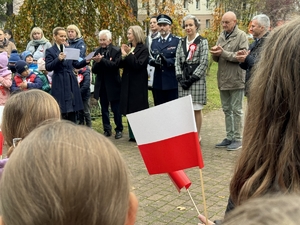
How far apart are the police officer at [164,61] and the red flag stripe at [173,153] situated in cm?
468

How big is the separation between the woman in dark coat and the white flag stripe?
462cm

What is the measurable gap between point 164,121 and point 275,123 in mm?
1158

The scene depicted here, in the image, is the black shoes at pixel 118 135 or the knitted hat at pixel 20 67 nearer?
the knitted hat at pixel 20 67

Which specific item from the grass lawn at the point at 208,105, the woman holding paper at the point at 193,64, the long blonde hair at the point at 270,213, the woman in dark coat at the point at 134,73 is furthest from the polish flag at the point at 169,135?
the grass lawn at the point at 208,105

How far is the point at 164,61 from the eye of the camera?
24.2ft

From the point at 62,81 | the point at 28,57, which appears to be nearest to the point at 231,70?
the point at 62,81

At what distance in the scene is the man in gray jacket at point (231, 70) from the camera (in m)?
6.75

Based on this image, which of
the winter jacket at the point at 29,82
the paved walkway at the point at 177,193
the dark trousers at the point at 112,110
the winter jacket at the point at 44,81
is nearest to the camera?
the paved walkway at the point at 177,193

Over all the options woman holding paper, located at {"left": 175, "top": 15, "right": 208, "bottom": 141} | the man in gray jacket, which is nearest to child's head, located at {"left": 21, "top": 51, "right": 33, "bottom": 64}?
woman holding paper, located at {"left": 175, "top": 15, "right": 208, "bottom": 141}

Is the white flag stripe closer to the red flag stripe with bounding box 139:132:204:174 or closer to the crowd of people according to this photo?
the red flag stripe with bounding box 139:132:204:174

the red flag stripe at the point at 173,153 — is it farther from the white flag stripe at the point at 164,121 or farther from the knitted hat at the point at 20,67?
the knitted hat at the point at 20,67

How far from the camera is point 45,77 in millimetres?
7961

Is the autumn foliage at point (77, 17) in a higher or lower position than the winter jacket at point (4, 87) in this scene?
higher

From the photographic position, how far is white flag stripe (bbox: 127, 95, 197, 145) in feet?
8.87
